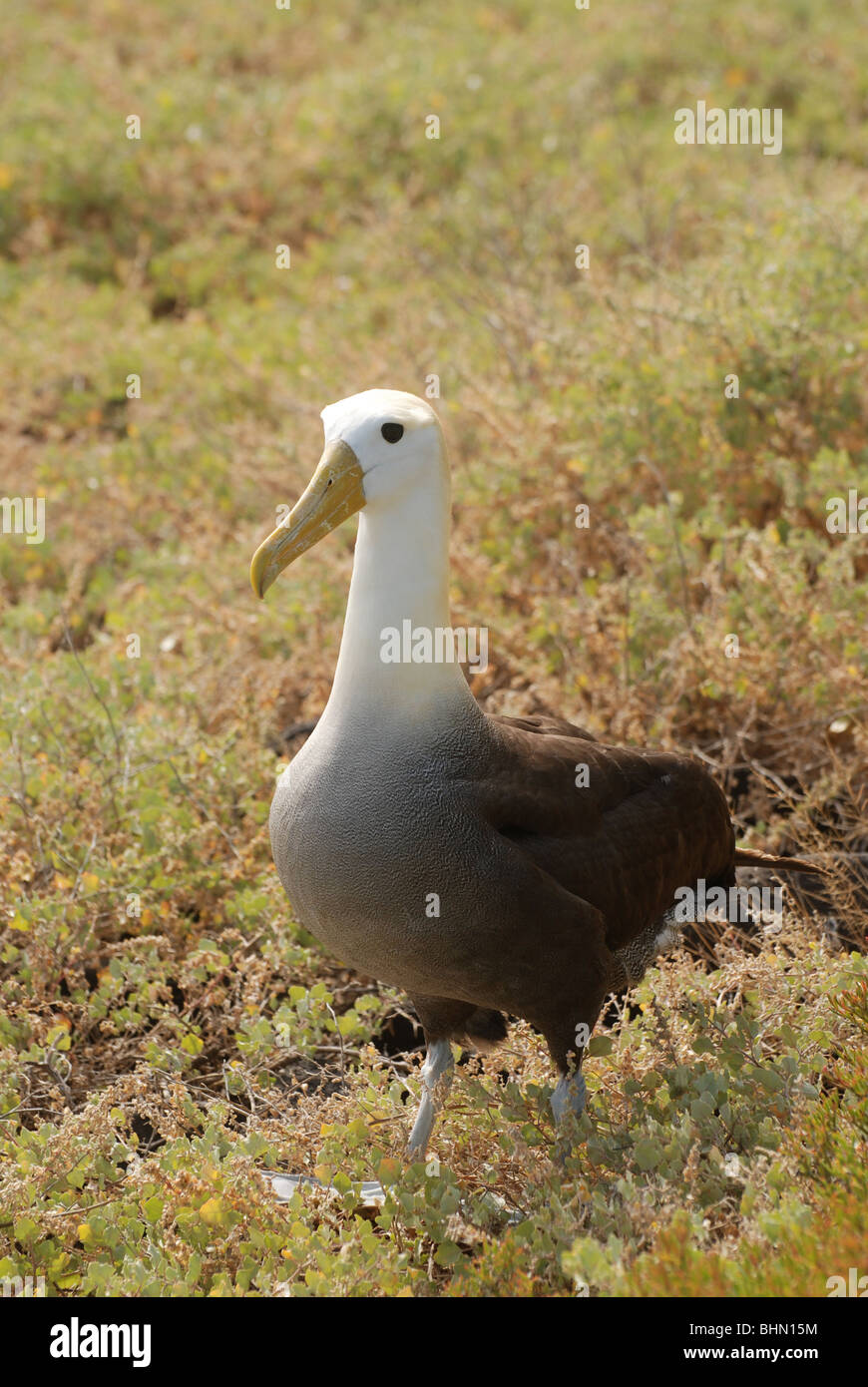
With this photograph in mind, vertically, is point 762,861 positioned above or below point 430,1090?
above

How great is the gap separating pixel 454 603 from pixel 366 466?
8.25 ft

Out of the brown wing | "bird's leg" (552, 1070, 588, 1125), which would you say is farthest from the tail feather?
"bird's leg" (552, 1070, 588, 1125)

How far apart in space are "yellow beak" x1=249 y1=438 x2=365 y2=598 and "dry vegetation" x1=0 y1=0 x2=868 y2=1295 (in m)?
1.29

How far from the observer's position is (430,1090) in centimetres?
333

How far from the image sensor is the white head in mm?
2998

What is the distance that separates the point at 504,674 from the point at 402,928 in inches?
97.5

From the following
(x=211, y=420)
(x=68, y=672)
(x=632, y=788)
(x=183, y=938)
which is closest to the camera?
(x=632, y=788)

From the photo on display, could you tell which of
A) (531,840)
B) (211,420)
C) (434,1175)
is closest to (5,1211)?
(434,1175)

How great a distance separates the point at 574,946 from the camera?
305cm

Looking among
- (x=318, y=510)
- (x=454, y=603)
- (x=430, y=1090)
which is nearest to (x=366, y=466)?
(x=318, y=510)

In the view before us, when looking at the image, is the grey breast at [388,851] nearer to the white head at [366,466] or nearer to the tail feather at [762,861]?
the white head at [366,466]

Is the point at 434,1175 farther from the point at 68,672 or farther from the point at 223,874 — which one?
the point at 68,672

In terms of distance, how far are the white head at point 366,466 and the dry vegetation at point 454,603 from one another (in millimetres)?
1334

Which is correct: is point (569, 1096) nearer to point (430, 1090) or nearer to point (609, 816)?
point (430, 1090)
